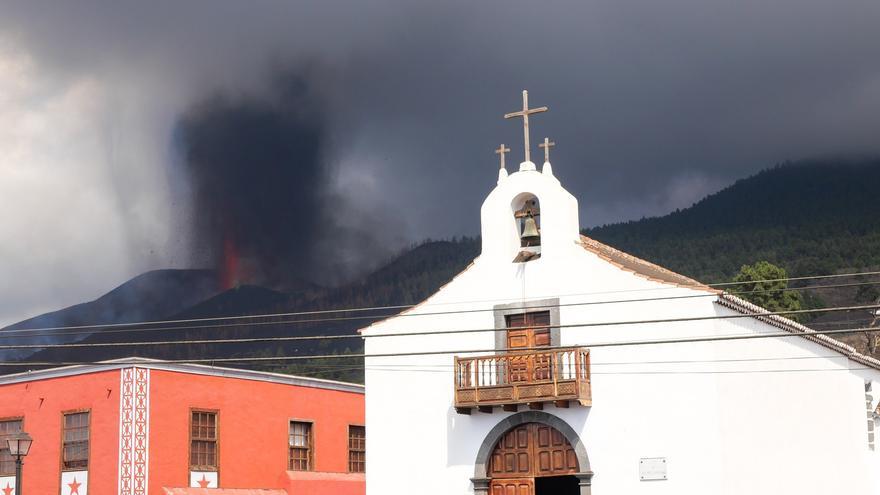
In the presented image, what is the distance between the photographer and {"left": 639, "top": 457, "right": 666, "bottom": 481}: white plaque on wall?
25406mm

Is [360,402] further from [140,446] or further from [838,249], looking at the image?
[838,249]

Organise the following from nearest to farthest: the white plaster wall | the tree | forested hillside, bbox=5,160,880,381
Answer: the white plaster wall
the tree
forested hillside, bbox=5,160,880,381

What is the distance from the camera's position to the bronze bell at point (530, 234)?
28.0 meters

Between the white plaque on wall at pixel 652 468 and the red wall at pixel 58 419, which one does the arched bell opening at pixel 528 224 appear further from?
the red wall at pixel 58 419

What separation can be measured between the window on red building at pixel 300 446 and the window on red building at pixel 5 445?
736 cm

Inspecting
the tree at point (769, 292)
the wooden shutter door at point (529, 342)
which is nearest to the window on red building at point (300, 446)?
the wooden shutter door at point (529, 342)

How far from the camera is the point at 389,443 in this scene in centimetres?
2884

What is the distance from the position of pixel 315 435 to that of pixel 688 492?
13703 millimetres

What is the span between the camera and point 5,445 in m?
32.1

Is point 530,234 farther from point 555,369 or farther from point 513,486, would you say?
point 513,486

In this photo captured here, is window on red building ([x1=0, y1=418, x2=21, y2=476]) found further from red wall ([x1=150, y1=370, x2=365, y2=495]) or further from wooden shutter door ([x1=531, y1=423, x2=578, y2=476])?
wooden shutter door ([x1=531, y1=423, x2=578, y2=476])

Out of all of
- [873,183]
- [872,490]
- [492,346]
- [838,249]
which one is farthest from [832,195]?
[492,346]

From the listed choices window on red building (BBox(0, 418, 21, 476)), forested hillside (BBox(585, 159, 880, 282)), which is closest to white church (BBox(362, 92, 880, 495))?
window on red building (BBox(0, 418, 21, 476))

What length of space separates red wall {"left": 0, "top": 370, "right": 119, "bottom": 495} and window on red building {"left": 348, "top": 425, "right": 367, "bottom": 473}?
8.73m
